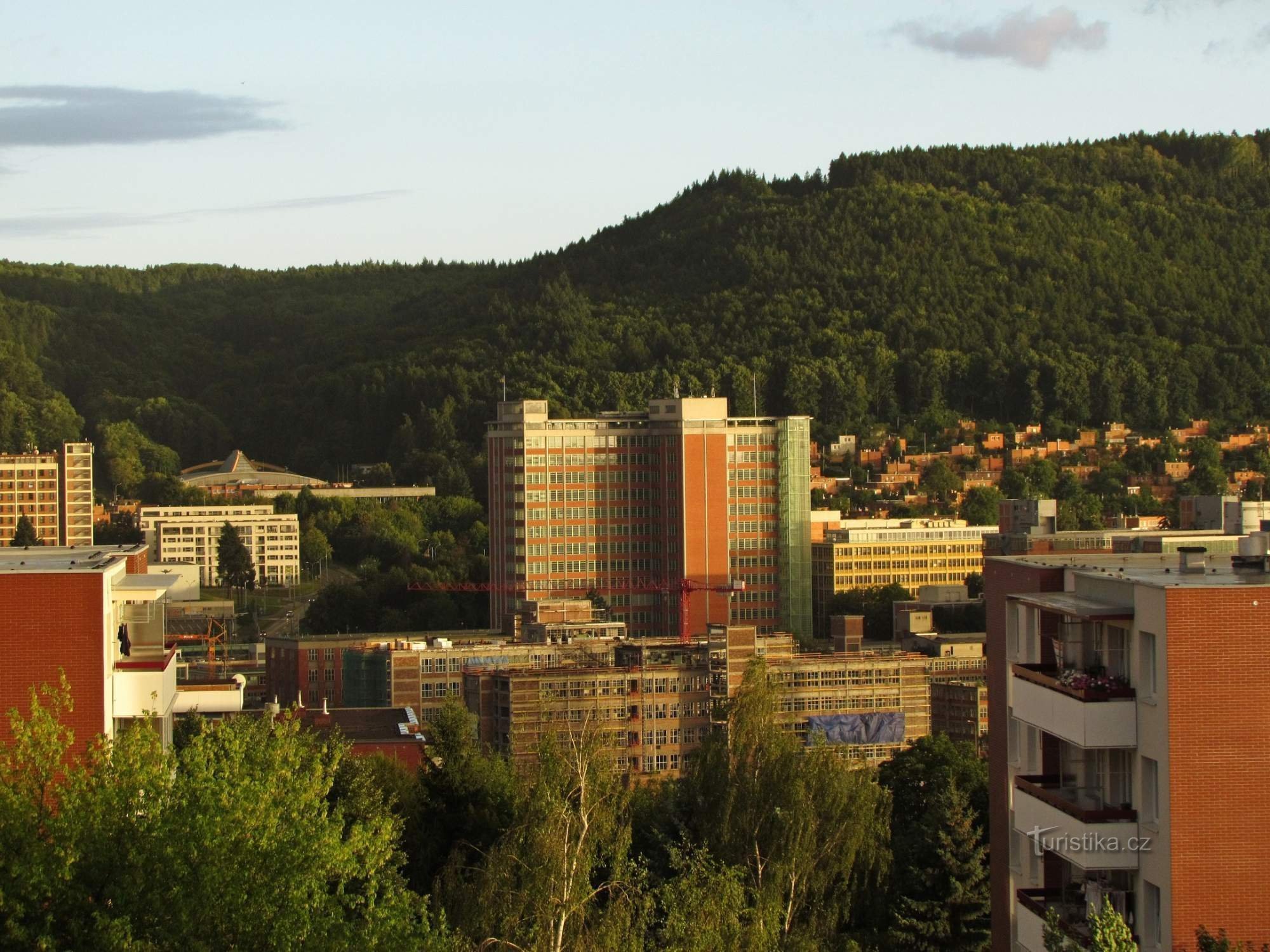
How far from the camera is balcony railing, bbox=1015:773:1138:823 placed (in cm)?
1762

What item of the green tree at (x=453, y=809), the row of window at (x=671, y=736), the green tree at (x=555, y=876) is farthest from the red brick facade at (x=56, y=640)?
the row of window at (x=671, y=736)

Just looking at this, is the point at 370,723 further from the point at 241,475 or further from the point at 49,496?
the point at 241,475

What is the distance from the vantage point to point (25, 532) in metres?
110

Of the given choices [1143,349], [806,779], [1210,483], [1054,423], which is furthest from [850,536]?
[806,779]

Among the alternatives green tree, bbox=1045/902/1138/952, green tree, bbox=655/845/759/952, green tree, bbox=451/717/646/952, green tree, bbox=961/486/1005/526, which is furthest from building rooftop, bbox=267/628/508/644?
green tree, bbox=1045/902/1138/952

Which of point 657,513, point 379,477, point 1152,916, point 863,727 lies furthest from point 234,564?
point 1152,916

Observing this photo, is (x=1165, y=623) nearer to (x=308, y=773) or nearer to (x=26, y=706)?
(x=308, y=773)

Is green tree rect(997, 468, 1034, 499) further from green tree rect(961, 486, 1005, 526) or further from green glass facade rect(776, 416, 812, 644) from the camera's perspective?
green glass facade rect(776, 416, 812, 644)

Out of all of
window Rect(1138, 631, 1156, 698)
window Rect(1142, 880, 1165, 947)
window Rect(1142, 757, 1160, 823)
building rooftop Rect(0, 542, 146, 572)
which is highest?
building rooftop Rect(0, 542, 146, 572)

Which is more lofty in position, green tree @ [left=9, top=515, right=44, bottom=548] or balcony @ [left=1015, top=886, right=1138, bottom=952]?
green tree @ [left=9, top=515, right=44, bottom=548]

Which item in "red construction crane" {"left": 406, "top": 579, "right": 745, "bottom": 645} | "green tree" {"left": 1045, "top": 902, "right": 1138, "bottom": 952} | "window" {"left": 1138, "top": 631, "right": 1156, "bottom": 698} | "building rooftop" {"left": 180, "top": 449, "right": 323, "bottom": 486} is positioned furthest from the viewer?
"building rooftop" {"left": 180, "top": 449, "right": 323, "bottom": 486}

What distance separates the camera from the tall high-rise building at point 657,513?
290 ft

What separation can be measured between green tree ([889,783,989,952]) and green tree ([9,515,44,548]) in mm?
80534

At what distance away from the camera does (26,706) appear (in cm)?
1894
